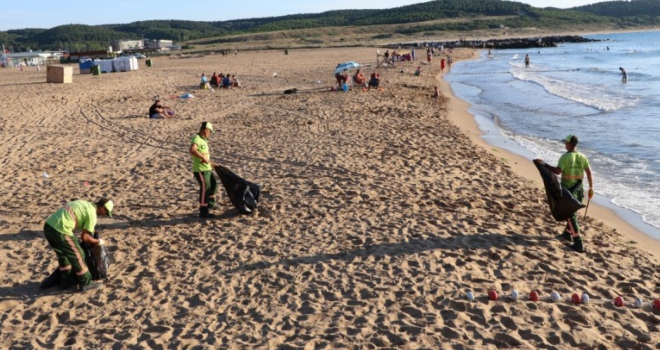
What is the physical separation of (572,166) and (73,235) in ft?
20.7

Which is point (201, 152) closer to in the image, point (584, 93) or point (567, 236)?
point (567, 236)

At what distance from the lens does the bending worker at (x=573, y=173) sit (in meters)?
7.24

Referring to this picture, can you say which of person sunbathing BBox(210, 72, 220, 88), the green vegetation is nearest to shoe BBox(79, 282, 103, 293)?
person sunbathing BBox(210, 72, 220, 88)

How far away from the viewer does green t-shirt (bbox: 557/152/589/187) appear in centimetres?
725

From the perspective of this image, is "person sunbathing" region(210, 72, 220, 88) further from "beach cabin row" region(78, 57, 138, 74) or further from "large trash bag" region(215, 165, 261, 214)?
"large trash bag" region(215, 165, 261, 214)

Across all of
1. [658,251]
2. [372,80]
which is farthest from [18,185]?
[372,80]

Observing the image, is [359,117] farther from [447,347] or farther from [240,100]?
[447,347]

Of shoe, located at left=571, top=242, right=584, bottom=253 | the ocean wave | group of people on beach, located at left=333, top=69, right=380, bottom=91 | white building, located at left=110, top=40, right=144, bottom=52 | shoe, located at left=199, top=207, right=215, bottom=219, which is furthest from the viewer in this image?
white building, located at left=110, top=40, right=144, bottom=52

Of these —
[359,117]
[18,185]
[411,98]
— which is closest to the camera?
[18,185]

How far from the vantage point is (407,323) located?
17.8 ft

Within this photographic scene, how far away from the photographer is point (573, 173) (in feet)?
24.1

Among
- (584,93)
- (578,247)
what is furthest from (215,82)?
(578,247)

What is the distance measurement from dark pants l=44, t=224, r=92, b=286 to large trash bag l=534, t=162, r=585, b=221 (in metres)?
6.03

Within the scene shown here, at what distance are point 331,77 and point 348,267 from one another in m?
24.5
